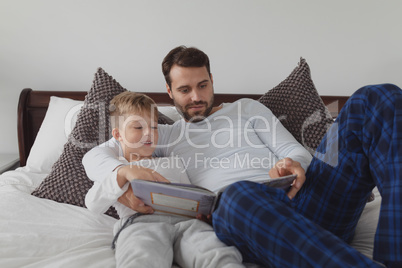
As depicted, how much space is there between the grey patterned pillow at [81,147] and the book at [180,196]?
14.1 inches

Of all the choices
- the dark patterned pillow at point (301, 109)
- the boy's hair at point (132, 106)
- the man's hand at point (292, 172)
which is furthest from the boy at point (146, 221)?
the dark patterned pillow at point (301, 109)

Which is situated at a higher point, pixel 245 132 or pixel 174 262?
pixel 245 132

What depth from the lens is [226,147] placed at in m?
1.34

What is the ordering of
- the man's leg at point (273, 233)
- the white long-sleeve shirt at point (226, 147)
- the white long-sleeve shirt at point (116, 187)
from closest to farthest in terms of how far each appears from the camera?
the man's leg at point (273, 233), the white long-sleeve shirt at point (116, 187), the white long-sleeve shirt at point (226, 147)

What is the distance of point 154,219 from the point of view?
3.38 ft

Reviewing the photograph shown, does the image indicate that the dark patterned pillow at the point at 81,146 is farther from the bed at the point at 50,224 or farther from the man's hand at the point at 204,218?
the man's hand at the point at 204,218

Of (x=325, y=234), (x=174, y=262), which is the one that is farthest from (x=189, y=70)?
(x=325, y=234)

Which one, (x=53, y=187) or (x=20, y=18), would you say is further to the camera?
(x=20, y=18)

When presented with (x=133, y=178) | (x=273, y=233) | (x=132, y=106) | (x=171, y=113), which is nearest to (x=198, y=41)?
(x=171, y=113)

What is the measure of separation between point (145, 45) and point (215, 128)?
0.89m

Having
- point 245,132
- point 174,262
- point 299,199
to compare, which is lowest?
point 174,262

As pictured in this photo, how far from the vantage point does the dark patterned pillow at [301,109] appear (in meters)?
1.51

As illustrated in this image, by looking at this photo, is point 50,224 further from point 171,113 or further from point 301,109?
point 301,109

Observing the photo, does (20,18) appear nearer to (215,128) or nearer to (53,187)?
(53,187)
